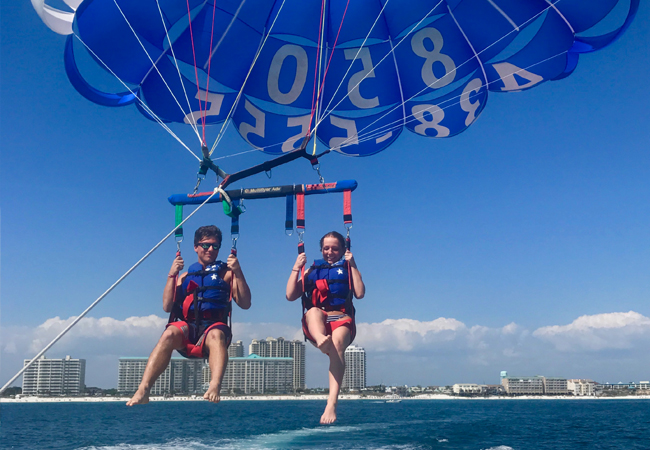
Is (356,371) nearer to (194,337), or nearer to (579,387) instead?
(579,387)

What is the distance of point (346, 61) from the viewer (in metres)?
8.86

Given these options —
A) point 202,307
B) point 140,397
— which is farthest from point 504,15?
point 140,397

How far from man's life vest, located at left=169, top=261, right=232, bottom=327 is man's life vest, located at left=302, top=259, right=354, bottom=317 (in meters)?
0.95

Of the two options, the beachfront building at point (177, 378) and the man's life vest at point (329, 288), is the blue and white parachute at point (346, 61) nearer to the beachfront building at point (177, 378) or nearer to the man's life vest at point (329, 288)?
the man's life vest at point (329, 288)

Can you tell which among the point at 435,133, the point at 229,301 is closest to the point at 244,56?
the point at 435,133

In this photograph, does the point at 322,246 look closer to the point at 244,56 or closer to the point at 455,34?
the point at 244,56

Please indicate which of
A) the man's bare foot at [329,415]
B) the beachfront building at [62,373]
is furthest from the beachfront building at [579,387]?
the man's bare foot at [329,415]

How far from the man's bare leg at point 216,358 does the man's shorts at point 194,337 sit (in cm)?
8

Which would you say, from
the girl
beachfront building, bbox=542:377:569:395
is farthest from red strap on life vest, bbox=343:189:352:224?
beachfront building, bbox=542:377:569:395

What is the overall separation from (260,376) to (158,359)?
11014cm

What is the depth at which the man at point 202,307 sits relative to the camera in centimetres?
615

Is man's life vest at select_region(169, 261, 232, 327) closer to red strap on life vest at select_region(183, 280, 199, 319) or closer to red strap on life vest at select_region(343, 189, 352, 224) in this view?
red strap on life vest at select_region(183, 280, 199, 319)

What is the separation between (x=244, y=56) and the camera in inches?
331

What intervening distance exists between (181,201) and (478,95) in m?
4.68
